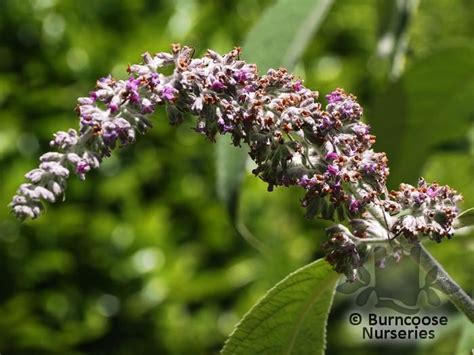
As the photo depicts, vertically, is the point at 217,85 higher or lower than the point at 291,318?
higher

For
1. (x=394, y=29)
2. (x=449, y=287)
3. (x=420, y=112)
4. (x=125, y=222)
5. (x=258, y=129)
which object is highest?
(x=125, y=222)

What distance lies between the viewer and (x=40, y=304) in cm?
381

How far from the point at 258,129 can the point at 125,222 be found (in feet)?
9.79

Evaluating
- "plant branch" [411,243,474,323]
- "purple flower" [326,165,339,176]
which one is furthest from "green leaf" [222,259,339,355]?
"purple flower" [326,165,339,176]

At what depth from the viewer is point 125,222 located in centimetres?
394

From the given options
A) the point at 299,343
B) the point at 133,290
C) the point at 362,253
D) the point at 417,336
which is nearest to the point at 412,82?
the point at 417,336

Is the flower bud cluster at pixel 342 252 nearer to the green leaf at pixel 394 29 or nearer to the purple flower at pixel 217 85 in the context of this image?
the purple flower at pixel 217 85

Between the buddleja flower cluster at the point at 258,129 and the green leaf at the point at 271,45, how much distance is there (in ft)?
2.65

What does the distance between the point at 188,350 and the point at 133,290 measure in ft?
1.09

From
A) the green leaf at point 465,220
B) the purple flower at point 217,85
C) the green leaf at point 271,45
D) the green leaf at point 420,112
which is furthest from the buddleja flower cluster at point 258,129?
the green leaf at point 420,112

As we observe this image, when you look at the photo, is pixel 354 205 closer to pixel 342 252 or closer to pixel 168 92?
pixel 342 252

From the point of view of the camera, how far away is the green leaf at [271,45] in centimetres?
185

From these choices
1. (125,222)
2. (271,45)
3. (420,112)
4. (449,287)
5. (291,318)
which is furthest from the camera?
(125,222)

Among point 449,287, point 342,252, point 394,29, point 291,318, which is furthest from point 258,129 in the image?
point 394,29
